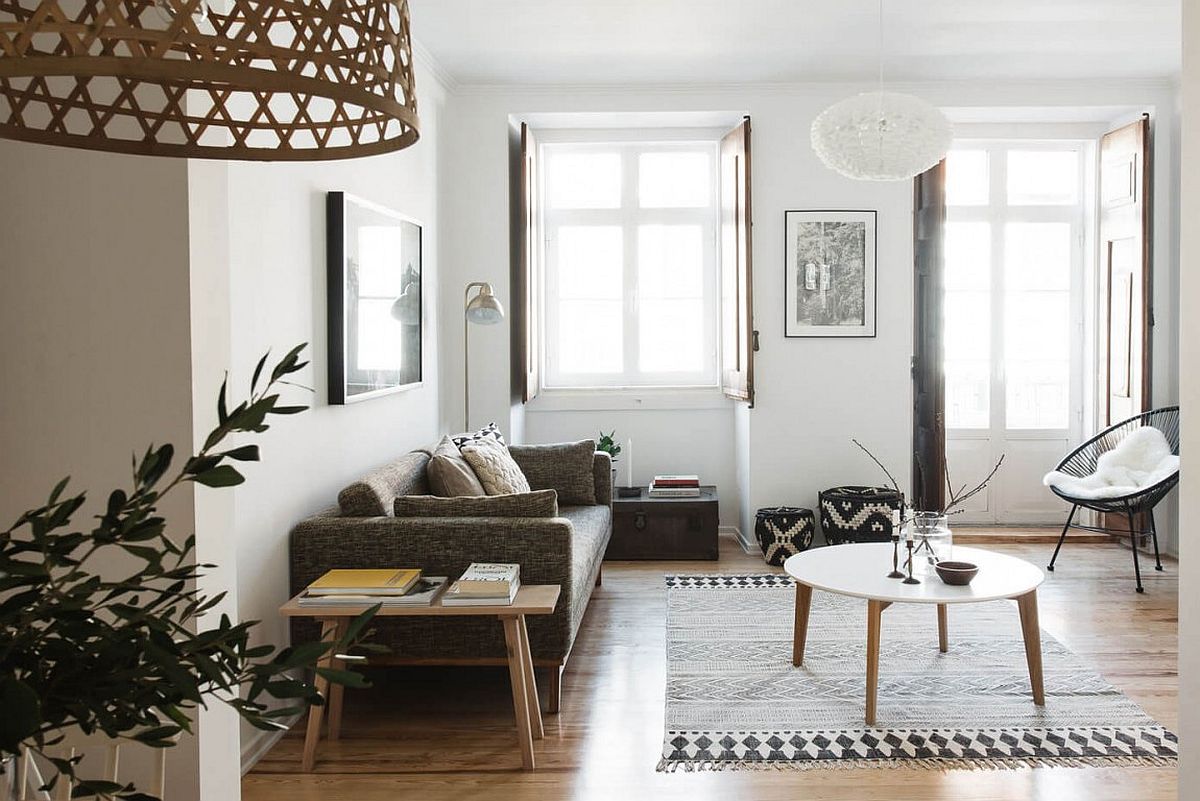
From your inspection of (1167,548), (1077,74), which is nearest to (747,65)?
(1077,74)

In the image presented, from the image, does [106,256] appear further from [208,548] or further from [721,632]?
[721,632]

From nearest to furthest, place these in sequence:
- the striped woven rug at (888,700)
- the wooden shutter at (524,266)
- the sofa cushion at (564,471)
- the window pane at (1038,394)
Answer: the striped woven rug at (888,700), the sofa cushion at (564,471), the wooden shutter at (524,266), the window pane at (1038,394)

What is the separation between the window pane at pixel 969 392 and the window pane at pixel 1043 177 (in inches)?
42.2

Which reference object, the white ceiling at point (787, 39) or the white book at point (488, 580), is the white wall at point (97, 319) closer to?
the white book at point (488, 580)

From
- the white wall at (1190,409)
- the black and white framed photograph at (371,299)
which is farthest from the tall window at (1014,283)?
the white wall at (1190,409)

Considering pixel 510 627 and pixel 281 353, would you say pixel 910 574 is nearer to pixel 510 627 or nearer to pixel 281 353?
pixel 510 627

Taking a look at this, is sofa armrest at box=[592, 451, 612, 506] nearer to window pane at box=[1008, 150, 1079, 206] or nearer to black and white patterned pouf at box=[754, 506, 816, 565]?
black and white patterned pouf at box=[754, 506, 816, 565]

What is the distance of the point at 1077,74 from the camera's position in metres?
5.93

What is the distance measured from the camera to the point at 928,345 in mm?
6430

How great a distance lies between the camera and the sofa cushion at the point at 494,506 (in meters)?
3.57

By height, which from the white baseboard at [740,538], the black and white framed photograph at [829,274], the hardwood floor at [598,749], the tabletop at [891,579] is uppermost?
the black and white framed photograph at [829,274]

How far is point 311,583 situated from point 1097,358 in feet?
16.8

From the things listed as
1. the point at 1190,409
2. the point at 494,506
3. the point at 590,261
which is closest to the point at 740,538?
the point at 590,261

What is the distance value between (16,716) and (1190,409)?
72.4 inches
